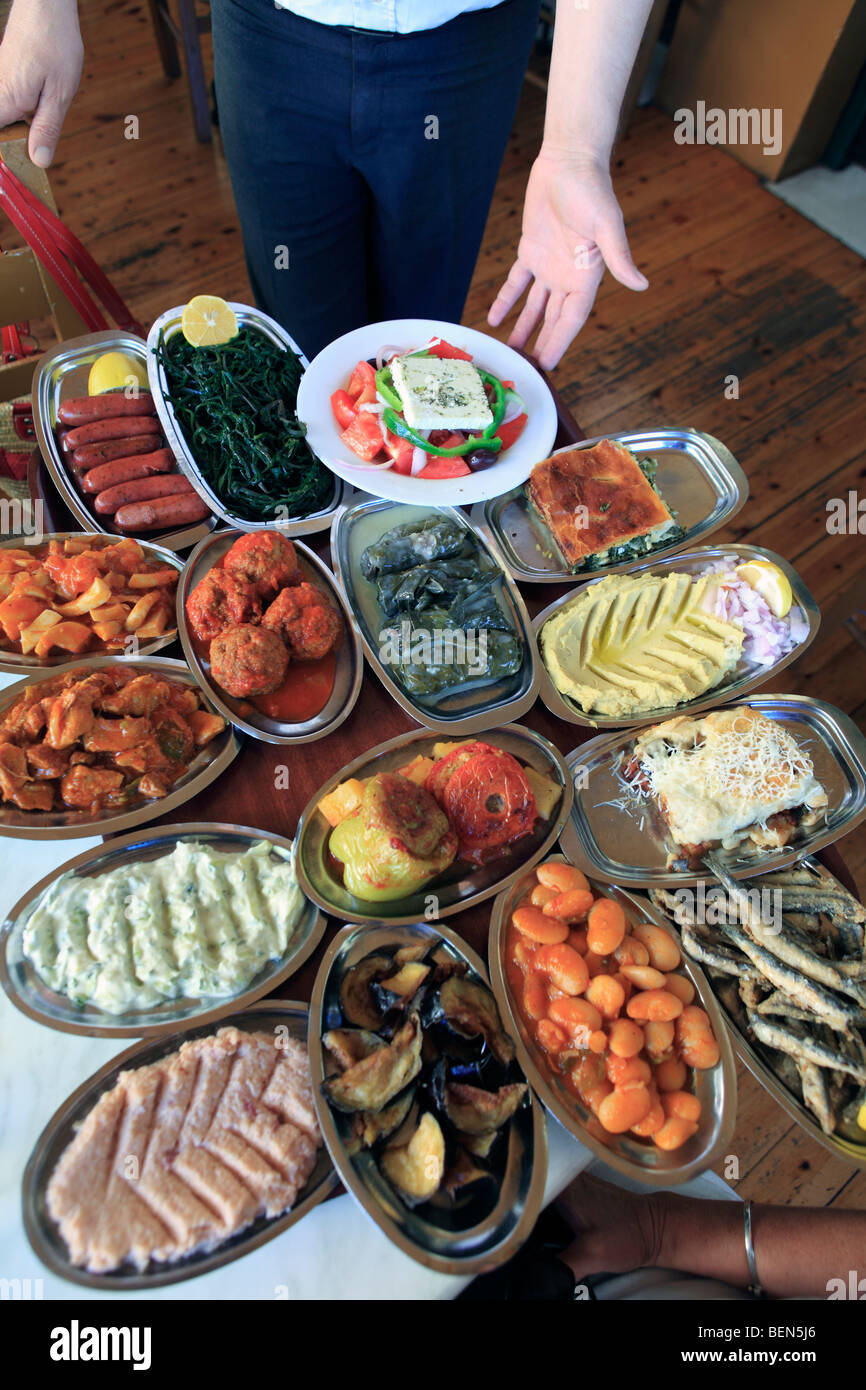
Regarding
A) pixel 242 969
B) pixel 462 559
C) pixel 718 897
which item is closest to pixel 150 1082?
pixel 242 969

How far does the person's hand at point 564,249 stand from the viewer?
98.7 inches

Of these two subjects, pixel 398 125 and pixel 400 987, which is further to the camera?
pixel 398 125

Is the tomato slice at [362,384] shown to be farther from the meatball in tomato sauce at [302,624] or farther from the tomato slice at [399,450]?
the meatball in tomato sauce at [302,624]

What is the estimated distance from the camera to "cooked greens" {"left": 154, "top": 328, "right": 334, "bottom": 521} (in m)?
2.67

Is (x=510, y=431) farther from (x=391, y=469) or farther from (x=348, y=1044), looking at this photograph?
(x=348, y=1044)

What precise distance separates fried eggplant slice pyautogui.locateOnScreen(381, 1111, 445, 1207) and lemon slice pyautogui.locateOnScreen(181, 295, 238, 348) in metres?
2.48

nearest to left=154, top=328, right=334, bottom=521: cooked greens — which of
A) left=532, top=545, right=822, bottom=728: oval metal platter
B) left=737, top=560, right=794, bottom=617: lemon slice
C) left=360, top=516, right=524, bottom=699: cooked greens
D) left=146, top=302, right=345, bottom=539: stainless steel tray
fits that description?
left=146, top=302, right=345, bottom=539: stainless steel tray

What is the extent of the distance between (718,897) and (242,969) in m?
1.23

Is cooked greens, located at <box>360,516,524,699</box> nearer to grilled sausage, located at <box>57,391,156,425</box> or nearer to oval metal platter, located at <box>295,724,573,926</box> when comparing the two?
oval metal platter, located at <box>295,724,573,926</box>

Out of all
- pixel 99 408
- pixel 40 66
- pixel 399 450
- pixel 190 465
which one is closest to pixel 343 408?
pixel 399 450

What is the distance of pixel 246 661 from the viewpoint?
2.24 m

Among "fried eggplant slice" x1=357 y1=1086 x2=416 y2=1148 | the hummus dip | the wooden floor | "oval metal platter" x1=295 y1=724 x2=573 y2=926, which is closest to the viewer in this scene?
"fried eggplant slice" x1=357 y1=1086 x2=416 y2=1148

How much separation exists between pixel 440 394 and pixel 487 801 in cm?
138

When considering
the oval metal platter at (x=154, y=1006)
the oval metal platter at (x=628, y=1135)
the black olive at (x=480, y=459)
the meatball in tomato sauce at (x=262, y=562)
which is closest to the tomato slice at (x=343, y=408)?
the black olive at (x=480, y=459)
